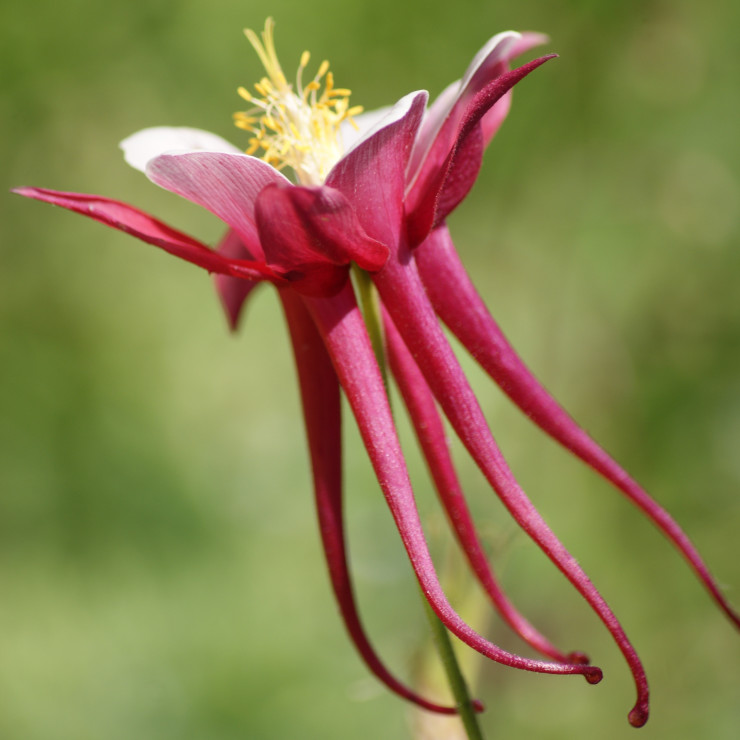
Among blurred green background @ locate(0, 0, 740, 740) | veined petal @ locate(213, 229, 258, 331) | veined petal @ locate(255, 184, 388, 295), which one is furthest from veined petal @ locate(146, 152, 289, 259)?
blurred green background @ locate(0, 0, 740, 740)

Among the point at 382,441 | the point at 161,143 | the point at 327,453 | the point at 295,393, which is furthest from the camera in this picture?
the point at 295,393

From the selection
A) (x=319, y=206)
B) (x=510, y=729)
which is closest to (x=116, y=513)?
(x=510, y=729)

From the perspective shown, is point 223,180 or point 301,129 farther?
point 301,129

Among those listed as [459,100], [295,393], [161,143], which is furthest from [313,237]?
[295,393]

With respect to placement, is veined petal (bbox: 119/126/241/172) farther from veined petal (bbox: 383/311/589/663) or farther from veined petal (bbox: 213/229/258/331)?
veined petal (bbox: 383/311/589/663)

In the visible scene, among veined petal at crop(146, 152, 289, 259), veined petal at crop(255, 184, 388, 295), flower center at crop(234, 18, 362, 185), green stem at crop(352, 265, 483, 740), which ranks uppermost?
flower center at crop(234, 18, 362, 185)

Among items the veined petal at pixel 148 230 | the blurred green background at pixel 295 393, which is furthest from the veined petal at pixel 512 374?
the blurred green background at pixel 295 393

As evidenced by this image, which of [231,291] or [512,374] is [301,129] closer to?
[231,291]
